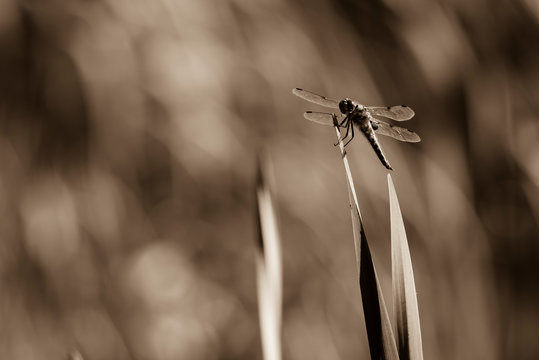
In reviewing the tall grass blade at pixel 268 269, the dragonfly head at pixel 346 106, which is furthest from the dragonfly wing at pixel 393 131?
the tall grass blade at pixel 268 269

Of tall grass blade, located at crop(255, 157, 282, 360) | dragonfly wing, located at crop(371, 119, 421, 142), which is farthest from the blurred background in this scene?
tall grass blade, located at crop(255, 157, 282, 360)

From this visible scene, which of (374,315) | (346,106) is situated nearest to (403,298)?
(374,315)

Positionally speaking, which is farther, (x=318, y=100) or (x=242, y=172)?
(x=242, y=172)

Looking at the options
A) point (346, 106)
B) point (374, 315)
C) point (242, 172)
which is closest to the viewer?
point (374, 315)

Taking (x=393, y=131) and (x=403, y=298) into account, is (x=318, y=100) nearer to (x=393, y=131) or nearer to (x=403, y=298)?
(x=393, y=131)

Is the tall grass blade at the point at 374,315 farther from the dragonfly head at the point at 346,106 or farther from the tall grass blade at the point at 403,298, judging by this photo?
the dragonfly head at the point at 346,106

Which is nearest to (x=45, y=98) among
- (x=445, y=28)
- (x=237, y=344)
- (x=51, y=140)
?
(x=51, y=140)
